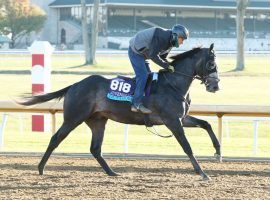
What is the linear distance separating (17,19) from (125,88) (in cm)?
4715

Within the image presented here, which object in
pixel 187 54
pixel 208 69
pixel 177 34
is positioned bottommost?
pixel 208 69

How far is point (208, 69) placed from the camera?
27.9 feet

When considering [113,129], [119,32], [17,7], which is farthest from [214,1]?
[113,129]

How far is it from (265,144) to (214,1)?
50329mm

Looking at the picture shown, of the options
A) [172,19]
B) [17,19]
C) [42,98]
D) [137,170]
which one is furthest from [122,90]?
[172,19]

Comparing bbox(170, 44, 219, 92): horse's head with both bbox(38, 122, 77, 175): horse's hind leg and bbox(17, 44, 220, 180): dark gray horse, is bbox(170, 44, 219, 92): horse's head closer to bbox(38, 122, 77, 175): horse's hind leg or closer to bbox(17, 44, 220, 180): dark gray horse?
Result: bbox(17, 44, 220, 180): dark gray horse

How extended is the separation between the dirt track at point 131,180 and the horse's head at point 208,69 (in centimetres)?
107

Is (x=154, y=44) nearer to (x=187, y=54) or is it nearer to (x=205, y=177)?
(x=187, y=54)

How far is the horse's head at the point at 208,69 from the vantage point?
8.43 m

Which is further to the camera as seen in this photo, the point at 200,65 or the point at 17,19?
the point at 17,19

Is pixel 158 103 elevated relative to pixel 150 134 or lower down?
elevated

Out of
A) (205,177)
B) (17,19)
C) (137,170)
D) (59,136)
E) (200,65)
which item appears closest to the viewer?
(205,177)

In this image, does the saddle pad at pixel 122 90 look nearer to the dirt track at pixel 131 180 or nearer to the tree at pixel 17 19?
the dirt track at pixel 131 180

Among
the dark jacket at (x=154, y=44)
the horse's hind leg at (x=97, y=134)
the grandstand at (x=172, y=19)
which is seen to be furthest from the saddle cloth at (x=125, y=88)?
the grandstand at (x=172, y=19)
